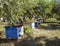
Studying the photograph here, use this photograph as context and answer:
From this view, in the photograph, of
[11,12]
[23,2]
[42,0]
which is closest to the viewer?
[11,12]

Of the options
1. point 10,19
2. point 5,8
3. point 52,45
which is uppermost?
point 5,8

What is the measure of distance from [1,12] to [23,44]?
4.40 meters

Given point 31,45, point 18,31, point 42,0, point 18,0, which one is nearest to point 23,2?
point 18,0

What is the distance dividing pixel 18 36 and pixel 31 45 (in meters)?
2.10

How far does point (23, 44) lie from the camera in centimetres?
1188

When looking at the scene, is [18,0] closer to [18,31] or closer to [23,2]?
[23,2]

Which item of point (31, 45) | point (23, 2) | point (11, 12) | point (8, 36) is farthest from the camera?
point (8, 36)

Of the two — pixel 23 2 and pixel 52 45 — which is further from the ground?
pixel 23 2

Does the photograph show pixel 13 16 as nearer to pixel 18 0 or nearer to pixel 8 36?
pixel 18 0

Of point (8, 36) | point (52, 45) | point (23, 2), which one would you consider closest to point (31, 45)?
point (52, 45)

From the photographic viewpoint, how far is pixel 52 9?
31.1 m

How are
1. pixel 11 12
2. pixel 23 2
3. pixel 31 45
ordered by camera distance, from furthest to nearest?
pixel 31 45
pixel 23 2
pixel 11 12

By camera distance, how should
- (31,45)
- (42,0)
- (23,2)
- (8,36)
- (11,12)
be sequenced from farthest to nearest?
(42,0), (8,36), (31,45), (23,2), (11,12)

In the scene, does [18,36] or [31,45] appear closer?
[31,45]
